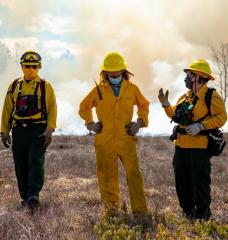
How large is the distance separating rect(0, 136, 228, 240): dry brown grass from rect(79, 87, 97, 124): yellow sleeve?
1.23m

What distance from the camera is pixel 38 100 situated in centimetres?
716

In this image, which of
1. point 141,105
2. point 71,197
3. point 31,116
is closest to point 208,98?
point 141,105

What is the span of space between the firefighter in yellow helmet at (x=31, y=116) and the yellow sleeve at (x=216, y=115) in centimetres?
215

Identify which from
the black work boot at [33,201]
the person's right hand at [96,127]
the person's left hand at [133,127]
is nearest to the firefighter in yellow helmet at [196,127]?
the person's left hand at [133,127]

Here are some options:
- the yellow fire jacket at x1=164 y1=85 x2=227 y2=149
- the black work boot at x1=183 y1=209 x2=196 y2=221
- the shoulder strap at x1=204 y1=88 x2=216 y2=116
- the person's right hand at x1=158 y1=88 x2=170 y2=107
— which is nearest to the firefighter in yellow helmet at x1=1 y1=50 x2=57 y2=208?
the person's right hand at x1=158 y1=88 x2=170 y2=107

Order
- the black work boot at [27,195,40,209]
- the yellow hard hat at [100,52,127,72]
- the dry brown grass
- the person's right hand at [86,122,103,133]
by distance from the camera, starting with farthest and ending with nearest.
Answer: the black work boot at [27,195,40,209] < the person's right hand at [86,122,103,133] < the yellow hard hat at [100,52,127,72] < the dry brown grass

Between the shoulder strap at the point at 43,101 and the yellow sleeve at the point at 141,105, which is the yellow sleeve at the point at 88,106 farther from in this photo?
the shoulder strap at the point at 43,101

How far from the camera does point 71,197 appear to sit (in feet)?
27.6

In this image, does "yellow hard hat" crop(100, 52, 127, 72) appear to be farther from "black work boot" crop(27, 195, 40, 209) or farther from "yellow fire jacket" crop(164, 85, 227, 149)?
"black work boot" crop(27, 195, 40, 209)

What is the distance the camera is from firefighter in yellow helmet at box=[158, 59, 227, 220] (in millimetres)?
6328

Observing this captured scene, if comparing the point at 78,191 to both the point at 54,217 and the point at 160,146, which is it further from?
the point at 160,146

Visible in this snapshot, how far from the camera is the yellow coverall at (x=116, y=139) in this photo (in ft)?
21.4

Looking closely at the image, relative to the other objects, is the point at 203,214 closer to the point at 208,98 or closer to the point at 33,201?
the point at 208,98

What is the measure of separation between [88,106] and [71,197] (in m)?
2.25
